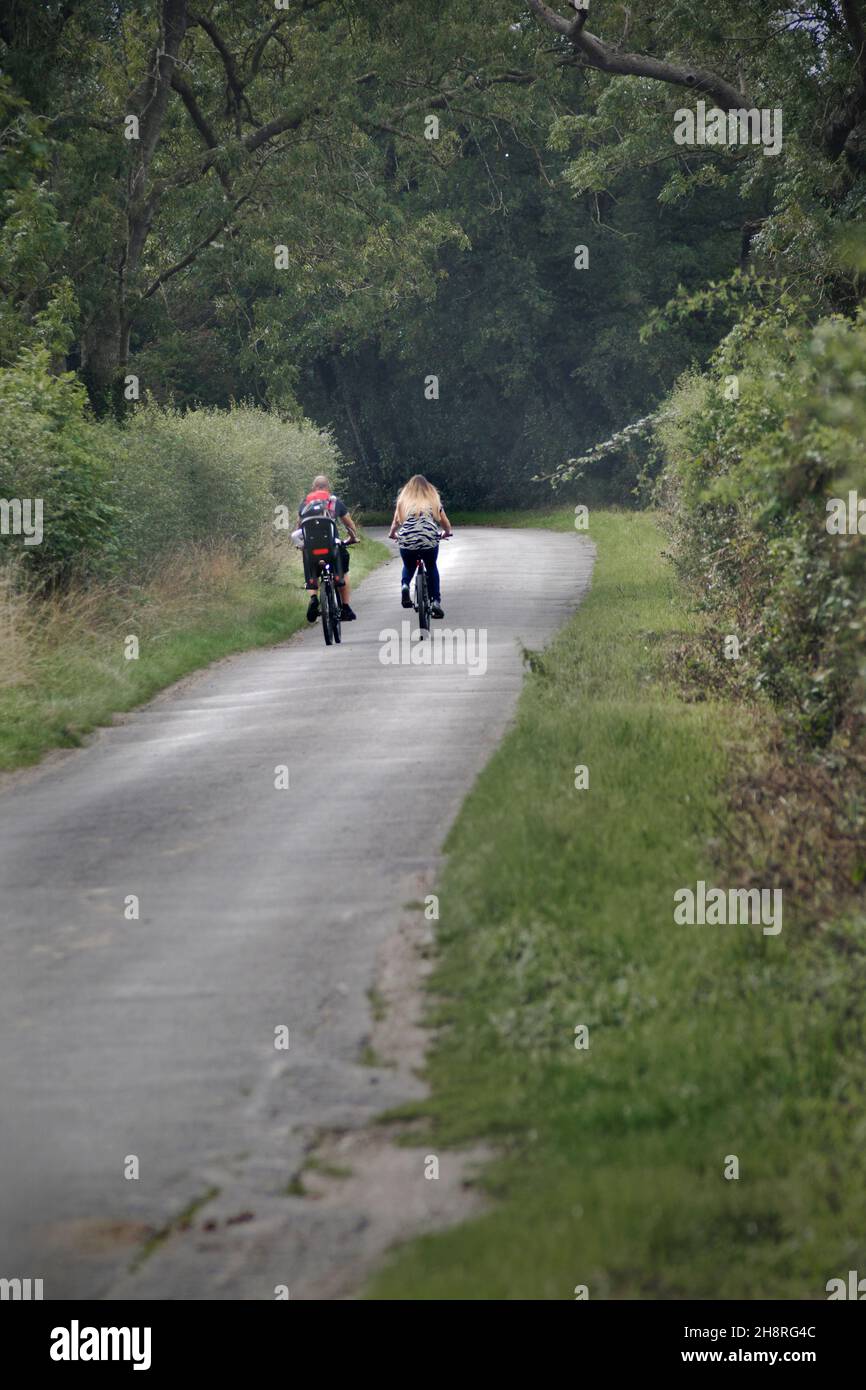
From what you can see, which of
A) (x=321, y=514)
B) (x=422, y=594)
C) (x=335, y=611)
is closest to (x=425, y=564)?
(x=422, y=594)

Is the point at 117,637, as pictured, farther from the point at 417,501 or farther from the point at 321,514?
the point at 417,501

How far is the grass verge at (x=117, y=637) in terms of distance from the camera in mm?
15797

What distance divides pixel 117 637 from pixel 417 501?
417cm

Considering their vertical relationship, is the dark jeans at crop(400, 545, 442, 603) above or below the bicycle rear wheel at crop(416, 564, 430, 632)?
above

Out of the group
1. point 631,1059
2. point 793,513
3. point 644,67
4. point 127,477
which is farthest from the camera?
point 644,67

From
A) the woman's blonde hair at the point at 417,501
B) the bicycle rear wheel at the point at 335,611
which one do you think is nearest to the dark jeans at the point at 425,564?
the woman's blonde hair at the point at 417,501

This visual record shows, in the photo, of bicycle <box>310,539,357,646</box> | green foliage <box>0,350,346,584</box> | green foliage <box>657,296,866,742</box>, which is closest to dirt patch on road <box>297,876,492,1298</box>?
green foliage <box>657,296,866,742</box>

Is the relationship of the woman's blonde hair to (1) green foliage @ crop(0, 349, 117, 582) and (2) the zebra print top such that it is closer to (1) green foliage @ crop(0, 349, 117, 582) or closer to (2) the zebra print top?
(2) the zebra print top

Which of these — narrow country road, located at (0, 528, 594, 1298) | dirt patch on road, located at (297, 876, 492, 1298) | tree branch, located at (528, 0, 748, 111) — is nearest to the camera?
dirt patch on road, located at (297, 876, 492, 1298)

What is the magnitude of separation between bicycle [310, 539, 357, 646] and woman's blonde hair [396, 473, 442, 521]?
2.75 feet

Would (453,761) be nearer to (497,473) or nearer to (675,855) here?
(675,855)

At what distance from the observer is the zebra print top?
2111 centimetres

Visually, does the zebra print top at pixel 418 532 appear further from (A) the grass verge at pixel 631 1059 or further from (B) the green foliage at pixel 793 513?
(A) the grass verge at pixel 631 1059

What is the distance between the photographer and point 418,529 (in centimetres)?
2112
